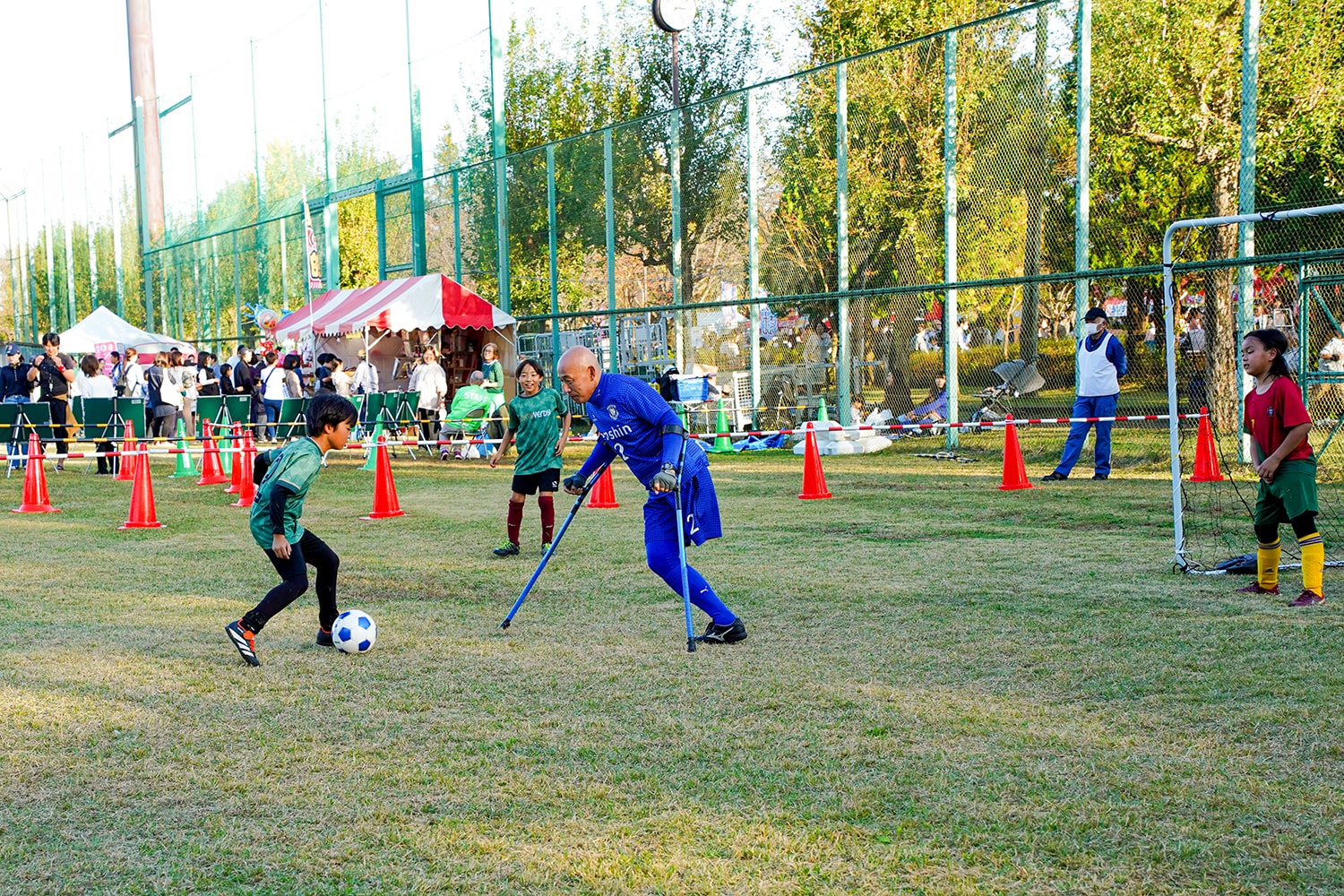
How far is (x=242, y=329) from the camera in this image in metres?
38.9

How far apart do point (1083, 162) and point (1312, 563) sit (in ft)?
29.3

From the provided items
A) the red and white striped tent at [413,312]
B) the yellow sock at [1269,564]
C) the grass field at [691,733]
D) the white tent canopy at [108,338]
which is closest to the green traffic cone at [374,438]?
the red and white striped tent at [413,312]

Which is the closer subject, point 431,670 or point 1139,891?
point 1139,891

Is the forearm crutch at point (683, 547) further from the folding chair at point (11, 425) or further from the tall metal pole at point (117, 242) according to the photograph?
the tall metal pole at point (117, 242)

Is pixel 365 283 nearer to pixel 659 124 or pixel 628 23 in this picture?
pixel 628 23

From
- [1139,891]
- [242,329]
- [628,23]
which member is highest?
[628,23]

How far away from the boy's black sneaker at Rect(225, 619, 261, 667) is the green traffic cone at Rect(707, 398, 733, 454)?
40.7ft

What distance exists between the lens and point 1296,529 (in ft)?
23.0

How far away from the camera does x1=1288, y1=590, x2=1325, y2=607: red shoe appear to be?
6.84m

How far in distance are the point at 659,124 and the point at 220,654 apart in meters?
16.1

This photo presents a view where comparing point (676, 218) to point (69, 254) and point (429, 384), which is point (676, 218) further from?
point (69, 254)

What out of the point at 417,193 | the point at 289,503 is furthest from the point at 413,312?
the point at 289,503

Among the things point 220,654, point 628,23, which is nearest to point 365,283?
point 628,23

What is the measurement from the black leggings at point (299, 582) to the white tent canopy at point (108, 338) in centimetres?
2615
